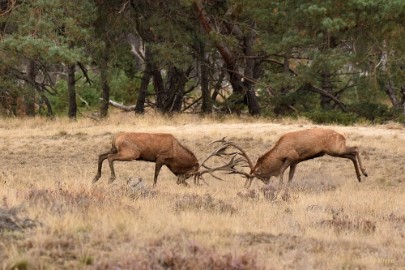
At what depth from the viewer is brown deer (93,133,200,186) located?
54.4ft

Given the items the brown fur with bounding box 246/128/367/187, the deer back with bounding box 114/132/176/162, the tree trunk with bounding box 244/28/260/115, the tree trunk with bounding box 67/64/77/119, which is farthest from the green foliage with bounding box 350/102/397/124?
the deer back with bounding box 114/132/176/162

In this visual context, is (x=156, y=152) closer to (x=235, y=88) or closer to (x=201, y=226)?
(x=201, y=226)

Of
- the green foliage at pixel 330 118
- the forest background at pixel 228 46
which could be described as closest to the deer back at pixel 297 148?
the forest background at pixel 228 46

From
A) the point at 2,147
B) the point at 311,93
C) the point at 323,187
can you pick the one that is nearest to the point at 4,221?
the point at 323,187

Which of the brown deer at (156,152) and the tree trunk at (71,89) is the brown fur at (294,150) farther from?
the tree trunk at (71,89)

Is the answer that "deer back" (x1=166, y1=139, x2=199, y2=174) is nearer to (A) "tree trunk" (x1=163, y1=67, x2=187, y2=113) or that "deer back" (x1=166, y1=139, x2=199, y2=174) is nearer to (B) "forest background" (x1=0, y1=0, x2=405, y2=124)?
(B) "forest background" (x1=0, y1=0, x2=405, y2=124)

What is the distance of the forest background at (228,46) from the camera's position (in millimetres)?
21953

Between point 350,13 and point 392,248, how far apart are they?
11.4 meters

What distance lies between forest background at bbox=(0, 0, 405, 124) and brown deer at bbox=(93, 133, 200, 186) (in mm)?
5307

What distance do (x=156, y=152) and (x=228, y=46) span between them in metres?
15.4

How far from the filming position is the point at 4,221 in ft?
28.8

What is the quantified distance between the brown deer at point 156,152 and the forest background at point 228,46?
17.4 ft

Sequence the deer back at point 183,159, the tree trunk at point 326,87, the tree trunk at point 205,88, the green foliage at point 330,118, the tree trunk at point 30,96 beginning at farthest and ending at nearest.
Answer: the tree trunk at point 326,87, the tree trunk at point 205,88, the tree trunk at point 30,96, the green foliage at point 330,118, the deer back at point 183,159

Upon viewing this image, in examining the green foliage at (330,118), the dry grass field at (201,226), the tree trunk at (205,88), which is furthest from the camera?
the tree trunk at (205,88)
